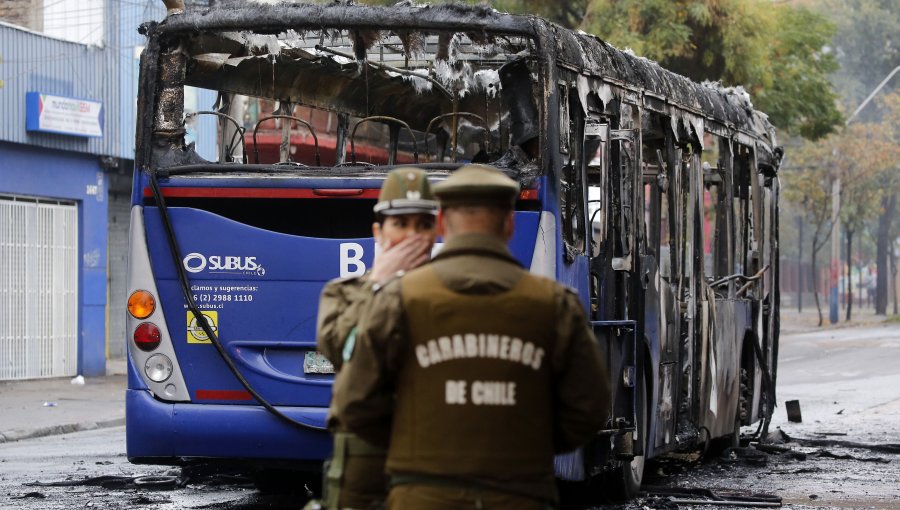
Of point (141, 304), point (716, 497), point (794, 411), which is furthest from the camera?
point (794, 411)

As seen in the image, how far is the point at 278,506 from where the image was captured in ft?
33.9

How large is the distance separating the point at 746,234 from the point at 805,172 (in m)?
43.0

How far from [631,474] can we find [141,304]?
3585 mm

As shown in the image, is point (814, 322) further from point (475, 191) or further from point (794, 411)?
→ point (475, 191)

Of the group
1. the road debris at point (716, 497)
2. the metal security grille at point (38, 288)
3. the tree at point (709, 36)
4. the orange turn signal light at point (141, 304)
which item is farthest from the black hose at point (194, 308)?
the tree at point (709, 36)

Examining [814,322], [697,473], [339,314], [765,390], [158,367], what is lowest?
[814,322]

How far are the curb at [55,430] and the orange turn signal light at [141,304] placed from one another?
8074 millimetres

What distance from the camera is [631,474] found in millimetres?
11078

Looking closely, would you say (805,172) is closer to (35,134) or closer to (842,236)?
(842,236)

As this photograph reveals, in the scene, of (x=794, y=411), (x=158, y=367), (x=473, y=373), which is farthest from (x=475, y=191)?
(x=794, y=411)

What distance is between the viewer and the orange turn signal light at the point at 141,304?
9.27m

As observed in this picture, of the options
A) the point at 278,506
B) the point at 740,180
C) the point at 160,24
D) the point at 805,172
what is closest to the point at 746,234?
the point at 740,180

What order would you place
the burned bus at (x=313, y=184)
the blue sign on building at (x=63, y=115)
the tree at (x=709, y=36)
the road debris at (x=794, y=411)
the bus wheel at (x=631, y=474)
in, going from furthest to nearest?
the tree at (x=709, y=36), the blue sign on building at (x=63, y=115), the road debris at (x=794, y=411), the bus wheel at (x=631, y=474), the burned bus at (x=313, y=184)

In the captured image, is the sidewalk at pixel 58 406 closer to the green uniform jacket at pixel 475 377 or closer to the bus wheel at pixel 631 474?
the bus wheel at pixel 631 474
